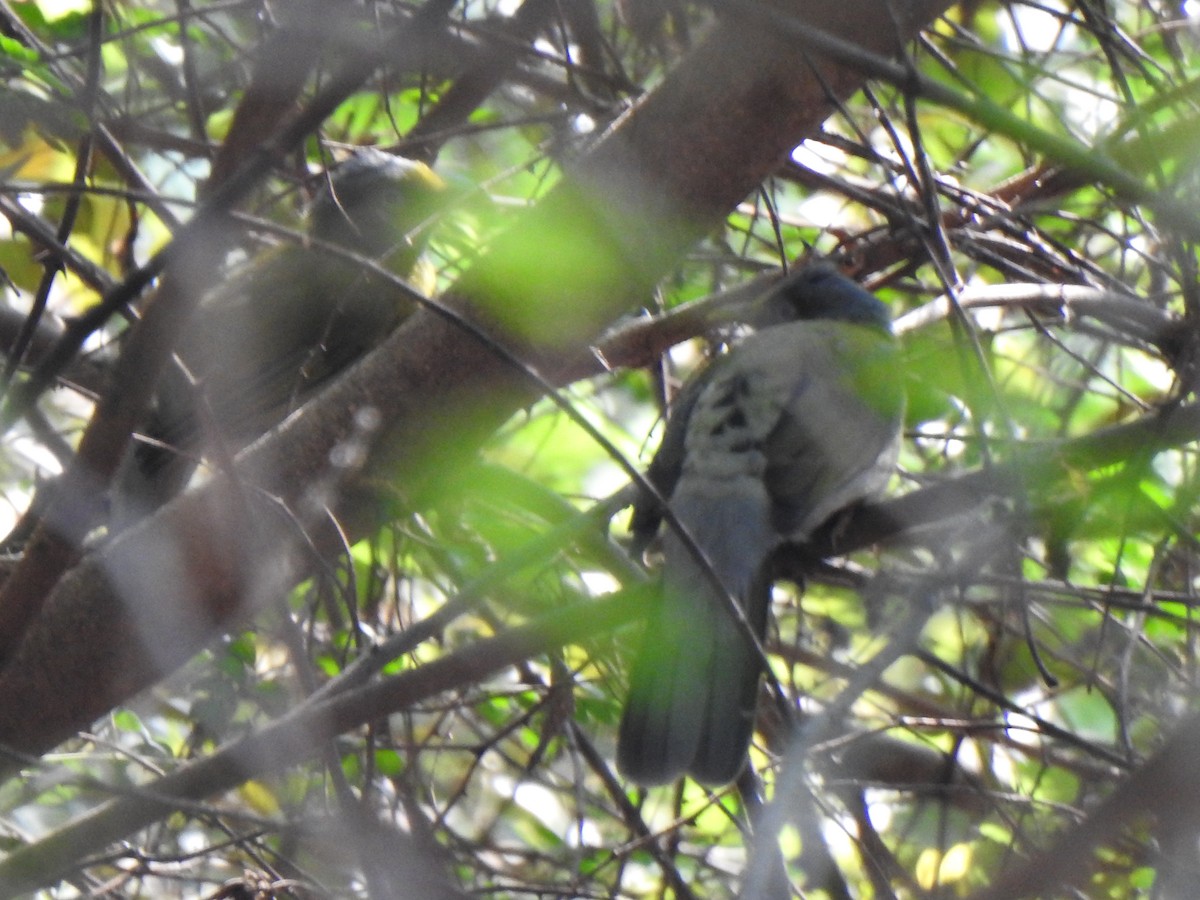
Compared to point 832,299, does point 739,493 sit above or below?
below

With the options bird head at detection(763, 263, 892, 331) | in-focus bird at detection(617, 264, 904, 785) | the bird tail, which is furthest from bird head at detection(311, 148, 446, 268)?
the bird tail

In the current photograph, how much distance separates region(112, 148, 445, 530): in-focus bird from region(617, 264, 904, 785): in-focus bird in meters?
1.36

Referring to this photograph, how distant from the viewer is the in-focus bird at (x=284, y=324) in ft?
14.4

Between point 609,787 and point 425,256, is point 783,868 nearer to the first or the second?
point 609,787

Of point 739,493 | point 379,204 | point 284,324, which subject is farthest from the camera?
point 379,204

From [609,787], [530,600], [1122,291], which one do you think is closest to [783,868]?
[609,787]

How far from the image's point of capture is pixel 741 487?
10.6 feet

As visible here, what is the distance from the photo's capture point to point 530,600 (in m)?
3.66

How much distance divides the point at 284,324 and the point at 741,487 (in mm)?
2375

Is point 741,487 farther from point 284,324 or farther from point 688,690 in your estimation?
point 284,324

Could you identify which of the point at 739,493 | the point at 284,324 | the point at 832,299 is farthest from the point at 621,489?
the point at 284,324

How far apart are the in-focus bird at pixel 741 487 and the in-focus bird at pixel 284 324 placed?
136 centimetres

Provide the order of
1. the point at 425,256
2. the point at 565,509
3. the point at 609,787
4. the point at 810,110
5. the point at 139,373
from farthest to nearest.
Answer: the point at 425,256 < the point at 565,509 < the point at 609,787 < the point at 810,110 < the point at 139,373

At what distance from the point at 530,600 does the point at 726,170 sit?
1.36 meters
